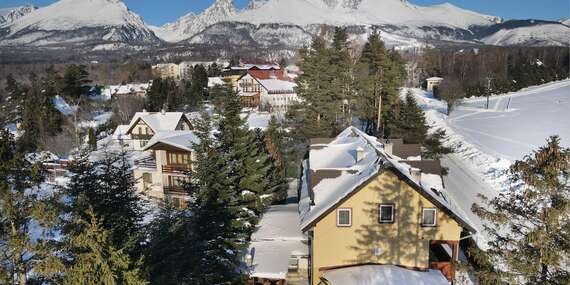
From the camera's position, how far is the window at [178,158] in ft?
105

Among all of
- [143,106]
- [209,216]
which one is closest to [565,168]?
[209,216]

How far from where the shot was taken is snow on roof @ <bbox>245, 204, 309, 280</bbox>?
685 inches

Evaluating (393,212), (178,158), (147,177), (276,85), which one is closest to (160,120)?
(147,177)

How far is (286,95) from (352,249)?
219 feet

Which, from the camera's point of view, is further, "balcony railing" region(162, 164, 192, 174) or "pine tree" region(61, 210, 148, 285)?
"balcony railing" region(162, 164, 192, 174)

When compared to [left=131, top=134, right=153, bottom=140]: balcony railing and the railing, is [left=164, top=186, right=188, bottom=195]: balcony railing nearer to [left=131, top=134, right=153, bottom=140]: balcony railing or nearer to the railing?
the railing

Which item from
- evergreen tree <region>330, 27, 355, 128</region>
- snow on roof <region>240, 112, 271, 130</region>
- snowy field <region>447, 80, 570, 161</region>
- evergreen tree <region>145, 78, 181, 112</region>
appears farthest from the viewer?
evergreen tree <region>145, 78, 181, 112</region>

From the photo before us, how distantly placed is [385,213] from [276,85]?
71.4m

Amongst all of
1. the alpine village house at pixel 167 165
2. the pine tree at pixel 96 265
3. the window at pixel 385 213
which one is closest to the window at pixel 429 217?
the window at pixel 385 213

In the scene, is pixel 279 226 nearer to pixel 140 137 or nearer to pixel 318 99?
pixel 318 99

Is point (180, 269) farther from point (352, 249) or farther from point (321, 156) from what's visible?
point (321, 156)

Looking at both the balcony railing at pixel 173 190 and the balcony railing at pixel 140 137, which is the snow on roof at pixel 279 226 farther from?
the balcony railing at pixel 140 137

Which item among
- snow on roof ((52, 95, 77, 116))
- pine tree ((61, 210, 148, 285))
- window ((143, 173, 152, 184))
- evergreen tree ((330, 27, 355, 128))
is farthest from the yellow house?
snow on roof ((52, 95, 77, 116))

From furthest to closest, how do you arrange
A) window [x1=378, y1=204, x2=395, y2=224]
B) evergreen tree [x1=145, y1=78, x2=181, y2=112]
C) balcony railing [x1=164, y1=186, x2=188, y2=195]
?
evergreen tree [x1=145, y1=78, x2=181, y2=112]
balcony railing [x1=164, y1=186, x2=188, y2=195]
window [x1=378, y1=204, x2=395, y2=224]
